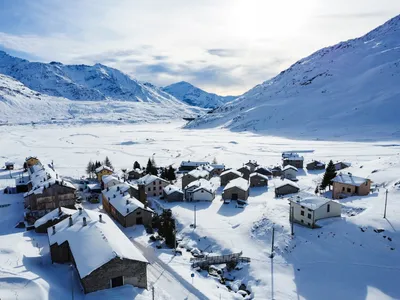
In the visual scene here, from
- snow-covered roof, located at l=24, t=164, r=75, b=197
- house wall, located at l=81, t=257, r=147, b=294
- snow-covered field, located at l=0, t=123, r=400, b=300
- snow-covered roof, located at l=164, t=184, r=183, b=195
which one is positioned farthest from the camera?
snow-covered roof, located at l=164, t=184, r=183, b=195

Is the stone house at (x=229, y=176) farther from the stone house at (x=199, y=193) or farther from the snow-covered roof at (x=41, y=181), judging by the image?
the snow-covered roof at (x=41, y=181)

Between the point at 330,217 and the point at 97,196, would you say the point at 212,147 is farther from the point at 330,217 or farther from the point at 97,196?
the point at 330,217

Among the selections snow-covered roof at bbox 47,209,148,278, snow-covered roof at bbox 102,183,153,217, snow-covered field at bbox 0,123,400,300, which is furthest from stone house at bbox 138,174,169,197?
snow-covered roof at bbox 47,209,148,278

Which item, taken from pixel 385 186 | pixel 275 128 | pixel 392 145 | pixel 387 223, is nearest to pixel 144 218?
pixel 387 223

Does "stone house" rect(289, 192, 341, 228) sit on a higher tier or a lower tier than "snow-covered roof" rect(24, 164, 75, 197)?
lower

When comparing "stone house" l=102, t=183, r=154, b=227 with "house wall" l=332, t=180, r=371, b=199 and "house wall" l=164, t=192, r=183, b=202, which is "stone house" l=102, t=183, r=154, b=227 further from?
"house wall" l=332, t=180, r=371, b=199

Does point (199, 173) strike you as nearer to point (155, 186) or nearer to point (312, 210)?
point (155, 186)

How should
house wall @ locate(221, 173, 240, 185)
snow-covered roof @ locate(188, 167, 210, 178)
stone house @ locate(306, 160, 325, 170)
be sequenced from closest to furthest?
snow-covered roof @ locate(188, 167, 210, 178)
house wall @ locate(221, 173, 240, 185)
stone house @ locate(306, 160, 325, 170)
